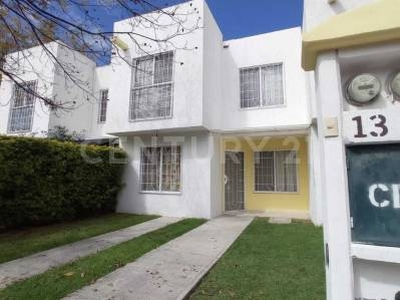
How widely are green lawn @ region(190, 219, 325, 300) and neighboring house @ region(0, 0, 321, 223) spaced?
12.8 feet

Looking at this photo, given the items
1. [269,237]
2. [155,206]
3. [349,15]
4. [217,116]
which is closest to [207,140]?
[217,116]

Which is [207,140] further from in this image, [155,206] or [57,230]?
[57,230]

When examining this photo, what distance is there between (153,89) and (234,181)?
6.35 metres

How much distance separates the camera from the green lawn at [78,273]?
4.80 m

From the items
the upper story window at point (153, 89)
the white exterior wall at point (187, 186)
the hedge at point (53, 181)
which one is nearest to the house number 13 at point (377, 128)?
the hedge at point (53, 181)

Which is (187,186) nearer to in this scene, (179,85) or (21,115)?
(179,85)

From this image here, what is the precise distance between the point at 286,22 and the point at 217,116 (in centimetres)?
564

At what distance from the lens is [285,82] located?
1316cm

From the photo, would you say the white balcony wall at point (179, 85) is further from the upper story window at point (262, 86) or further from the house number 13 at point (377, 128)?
the house number 13 at point (377, 128)

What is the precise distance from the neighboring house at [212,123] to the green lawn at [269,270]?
12.8 ft

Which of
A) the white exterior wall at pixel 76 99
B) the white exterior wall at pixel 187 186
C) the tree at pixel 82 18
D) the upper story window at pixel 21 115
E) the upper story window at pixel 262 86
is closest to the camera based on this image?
the tree at pixel 82 18

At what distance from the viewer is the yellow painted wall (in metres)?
14.4

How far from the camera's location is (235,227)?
10523 mm

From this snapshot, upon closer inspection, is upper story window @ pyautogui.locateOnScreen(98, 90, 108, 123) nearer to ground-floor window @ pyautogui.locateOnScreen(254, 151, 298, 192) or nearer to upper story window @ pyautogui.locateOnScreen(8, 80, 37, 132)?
upper story window @ pyautogui.locateOnScreen(8, 80, 37, 132)
